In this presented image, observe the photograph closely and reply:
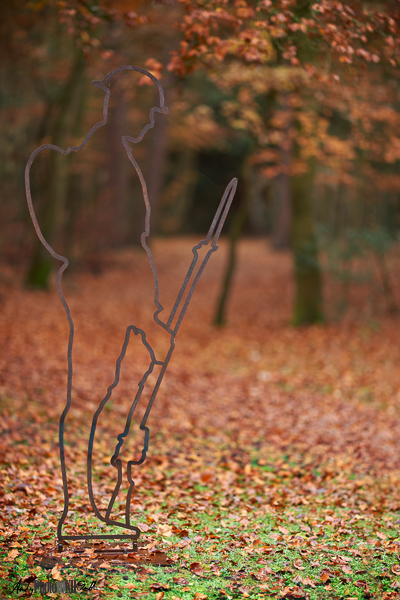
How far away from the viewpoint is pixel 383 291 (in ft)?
41.6

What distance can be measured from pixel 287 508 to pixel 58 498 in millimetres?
1896

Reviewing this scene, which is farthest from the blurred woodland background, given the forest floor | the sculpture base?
the sculpture base

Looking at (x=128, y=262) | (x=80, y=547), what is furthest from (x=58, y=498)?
(x=128, y=262)

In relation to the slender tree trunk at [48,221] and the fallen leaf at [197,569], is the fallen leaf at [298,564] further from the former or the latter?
the slender tree trunk at [48,221]

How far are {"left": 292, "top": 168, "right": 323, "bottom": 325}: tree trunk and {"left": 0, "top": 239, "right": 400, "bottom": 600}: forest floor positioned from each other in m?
0.41

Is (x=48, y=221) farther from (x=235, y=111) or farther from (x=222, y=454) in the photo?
(x=222, y=454)

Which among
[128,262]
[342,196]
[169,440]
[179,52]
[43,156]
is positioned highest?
[342,196]

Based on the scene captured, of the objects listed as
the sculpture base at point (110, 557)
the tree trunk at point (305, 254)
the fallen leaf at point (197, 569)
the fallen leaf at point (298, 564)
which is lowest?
the sculpture base at point (110, 557)

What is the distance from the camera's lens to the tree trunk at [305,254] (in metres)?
12.2

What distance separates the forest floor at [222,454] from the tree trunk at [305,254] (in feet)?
1.34

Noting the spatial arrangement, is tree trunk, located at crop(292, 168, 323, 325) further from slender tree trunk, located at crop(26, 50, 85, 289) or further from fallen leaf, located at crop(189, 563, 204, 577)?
fallen leaf, located at crop(189, 563, 204, 577)

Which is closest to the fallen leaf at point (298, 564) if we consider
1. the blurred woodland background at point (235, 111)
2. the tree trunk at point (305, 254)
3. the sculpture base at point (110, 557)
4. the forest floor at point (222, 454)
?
the forest floor at point (222, 454)

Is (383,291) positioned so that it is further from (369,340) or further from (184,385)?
(184,385)

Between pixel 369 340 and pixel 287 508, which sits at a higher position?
pixel 369 340
